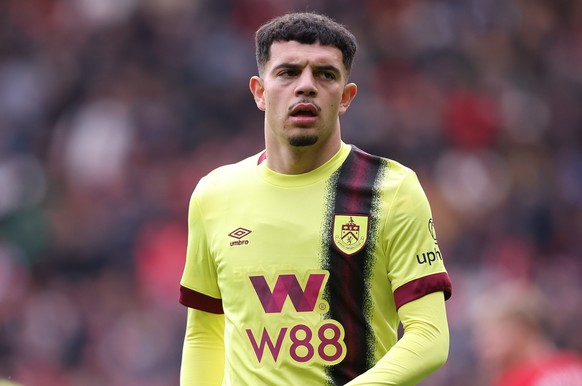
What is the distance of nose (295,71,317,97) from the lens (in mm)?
5172

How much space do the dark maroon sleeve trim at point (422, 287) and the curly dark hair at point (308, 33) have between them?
32.5 inches

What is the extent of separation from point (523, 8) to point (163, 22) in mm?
3879

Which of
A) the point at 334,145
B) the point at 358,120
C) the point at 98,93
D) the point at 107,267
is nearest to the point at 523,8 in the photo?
the point at 358,120

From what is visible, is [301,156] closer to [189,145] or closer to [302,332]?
[302,332]

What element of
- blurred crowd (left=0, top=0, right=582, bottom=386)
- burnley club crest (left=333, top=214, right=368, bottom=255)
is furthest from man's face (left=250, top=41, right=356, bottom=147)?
blurred crowd (left=0, top=0, right=582, bottom=386)

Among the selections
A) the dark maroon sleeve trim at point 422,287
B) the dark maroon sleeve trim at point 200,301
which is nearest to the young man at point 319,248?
the dark maroon sleeve trim at point 422,287

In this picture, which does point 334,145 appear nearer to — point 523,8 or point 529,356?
point 529,356

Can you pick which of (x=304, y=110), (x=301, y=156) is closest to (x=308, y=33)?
(x=304, y=110)

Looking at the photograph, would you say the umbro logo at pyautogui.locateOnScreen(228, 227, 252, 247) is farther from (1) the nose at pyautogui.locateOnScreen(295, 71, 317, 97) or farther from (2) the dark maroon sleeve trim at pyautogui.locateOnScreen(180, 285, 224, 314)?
(1) the nose at pyautogui.locateOnScreen(295, 71, 317, 97)

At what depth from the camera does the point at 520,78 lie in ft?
49.6

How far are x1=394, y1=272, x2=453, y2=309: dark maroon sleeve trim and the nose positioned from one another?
29.5 inches

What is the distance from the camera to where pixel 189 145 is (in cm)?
1368

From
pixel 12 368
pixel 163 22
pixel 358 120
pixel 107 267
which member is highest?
pixel 163 22

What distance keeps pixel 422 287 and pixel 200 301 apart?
97 centimetres
